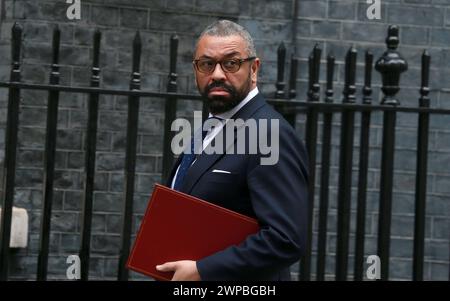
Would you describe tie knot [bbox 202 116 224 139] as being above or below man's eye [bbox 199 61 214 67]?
below

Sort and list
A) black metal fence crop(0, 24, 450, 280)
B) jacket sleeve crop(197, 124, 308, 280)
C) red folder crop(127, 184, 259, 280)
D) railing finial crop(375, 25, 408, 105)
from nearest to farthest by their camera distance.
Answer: jacket sleeve crop(197, 124, 308, 280), red folder crop(127, 184, 259, 280), black metal fence crop(0, 24, 450, 280), railing finial crop(375, 25, 408, 105)

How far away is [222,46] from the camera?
4.16 m

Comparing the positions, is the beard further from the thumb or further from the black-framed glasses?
the thumb

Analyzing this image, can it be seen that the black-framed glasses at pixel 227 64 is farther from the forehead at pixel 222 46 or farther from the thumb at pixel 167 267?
the thumb at pixel 167 267

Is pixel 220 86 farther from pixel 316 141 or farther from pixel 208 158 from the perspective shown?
pixel 316 141

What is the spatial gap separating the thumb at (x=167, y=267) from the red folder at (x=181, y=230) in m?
0.02

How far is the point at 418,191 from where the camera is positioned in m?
6.28

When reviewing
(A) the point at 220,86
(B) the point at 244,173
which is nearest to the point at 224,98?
(A) the point at 220,86

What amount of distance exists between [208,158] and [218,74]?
30cm

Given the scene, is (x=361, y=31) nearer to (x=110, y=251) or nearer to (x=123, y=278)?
(x=110, y=251)

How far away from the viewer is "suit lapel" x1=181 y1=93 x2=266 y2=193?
4168 millimetres

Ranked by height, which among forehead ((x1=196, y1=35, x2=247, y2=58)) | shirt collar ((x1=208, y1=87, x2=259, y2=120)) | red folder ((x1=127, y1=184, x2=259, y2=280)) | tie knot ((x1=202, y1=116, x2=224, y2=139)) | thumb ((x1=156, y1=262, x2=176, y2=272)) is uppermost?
forehead ((x1=196, y1=35, x2=247, y2=58))

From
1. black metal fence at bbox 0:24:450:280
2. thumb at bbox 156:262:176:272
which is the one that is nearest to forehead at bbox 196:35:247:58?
thumb at bbox 156:262:176:272
